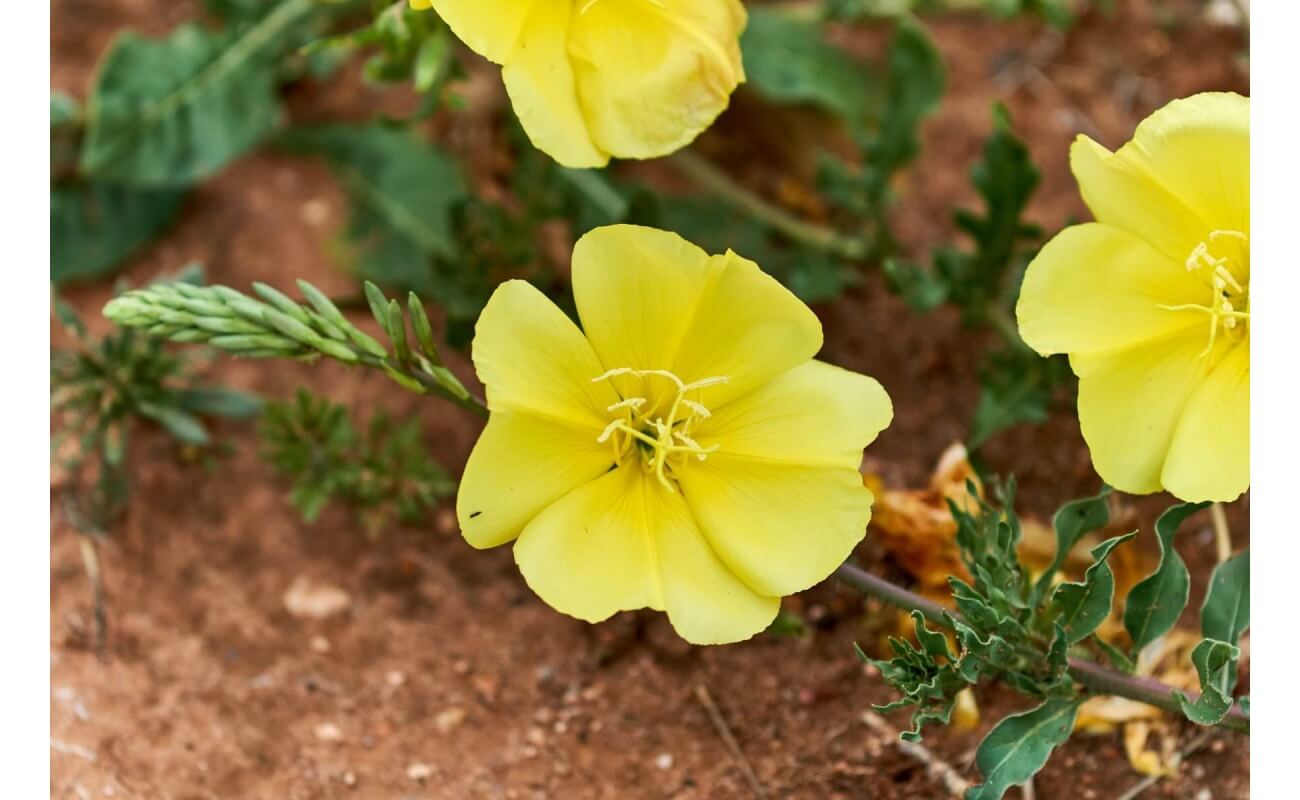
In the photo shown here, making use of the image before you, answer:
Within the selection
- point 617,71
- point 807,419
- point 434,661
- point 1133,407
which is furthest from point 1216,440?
point 434,661

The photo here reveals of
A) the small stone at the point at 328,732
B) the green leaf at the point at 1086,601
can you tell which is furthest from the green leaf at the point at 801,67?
the small stone at the point at 328,732

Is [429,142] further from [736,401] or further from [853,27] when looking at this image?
[736,401]

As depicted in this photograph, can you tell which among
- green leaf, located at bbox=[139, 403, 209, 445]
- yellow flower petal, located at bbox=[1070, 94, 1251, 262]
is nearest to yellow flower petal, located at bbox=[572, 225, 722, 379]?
yellow flower petal, located at bbox=[1070, 94, 1251, 262]

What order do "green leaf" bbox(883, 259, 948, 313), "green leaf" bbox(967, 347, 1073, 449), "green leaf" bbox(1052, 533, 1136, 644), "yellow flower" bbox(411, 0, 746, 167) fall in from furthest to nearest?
"green leaf" bbox(883, 259, 948, 313) < "green leaf" bbox(967, 347, 1073, 449) < "yellow flower" bbox(411, 0, 746, 167) < "green leaf" bbox(1052, 533, 1136, 644)

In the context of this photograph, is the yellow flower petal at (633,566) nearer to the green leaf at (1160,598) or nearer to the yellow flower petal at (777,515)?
the yellow flower petal at (777,515)

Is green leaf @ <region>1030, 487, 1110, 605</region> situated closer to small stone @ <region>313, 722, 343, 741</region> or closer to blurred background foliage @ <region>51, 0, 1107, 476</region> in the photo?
blurred background foliage @ <region>51, 0, 1107, 476</region>

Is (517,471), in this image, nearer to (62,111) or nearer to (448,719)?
(448,719)
